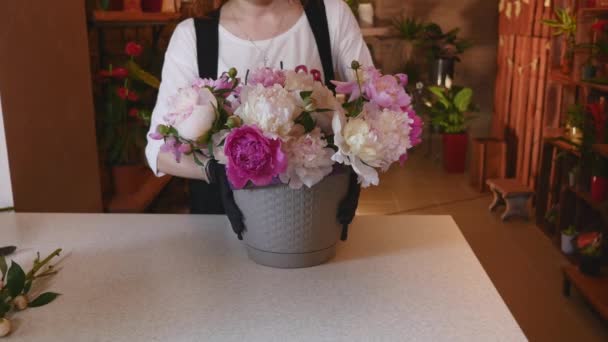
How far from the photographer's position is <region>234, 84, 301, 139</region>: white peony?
1053 millimetres

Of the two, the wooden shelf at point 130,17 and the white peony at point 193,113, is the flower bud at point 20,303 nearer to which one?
the white peony at point 193,113

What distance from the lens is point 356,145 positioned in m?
1.06

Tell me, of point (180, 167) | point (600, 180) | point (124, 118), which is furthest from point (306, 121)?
point (600, 180)

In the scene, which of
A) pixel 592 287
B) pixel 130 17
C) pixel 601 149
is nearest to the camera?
pixel 130 17

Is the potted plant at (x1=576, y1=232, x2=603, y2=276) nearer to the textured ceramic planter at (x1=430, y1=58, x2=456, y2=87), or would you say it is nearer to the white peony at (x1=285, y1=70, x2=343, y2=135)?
the white peony at (x1=285, y1=70, x2=343, y2=135)

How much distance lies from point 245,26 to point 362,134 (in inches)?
29.7

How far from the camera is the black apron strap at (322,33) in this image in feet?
5.54

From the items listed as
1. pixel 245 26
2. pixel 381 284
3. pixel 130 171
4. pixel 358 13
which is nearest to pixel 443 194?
pixel 358 13

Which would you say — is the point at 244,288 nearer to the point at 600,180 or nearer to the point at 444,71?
the point at 600,180

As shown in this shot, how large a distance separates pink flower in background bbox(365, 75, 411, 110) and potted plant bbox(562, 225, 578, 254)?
3.16 metres

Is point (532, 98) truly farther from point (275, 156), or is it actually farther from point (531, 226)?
point (275, 156)

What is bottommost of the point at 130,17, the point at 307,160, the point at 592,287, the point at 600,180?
the point at 592,287

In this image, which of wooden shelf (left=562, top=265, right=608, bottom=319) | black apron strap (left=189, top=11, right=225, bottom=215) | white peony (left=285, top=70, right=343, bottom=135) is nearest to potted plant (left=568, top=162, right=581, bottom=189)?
wooden shelf (left=562, top=265, right=608, bottom=319)

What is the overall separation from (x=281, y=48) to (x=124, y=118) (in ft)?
5.40
